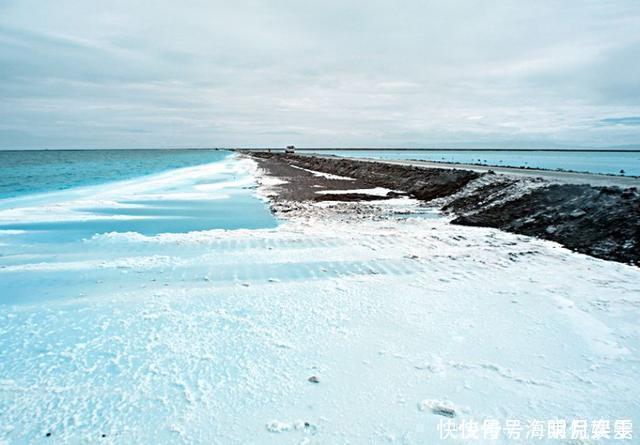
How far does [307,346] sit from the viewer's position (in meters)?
4.43

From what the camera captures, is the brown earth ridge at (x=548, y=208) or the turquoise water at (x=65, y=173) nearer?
the brown earth ridge at (x=548, y=208)

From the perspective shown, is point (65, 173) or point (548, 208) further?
point (65, 173)

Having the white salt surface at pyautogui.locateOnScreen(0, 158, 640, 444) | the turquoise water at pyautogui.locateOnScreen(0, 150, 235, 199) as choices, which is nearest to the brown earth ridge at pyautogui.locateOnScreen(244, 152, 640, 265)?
the white salt surface at pyautogui.locateOnScreen(0, 158, 640, 444)

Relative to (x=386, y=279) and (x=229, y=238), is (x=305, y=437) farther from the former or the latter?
(x=229, y=238)

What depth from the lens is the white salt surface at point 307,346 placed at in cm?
328

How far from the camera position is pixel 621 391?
362 centimetres

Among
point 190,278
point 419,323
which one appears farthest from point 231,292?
point 419,323

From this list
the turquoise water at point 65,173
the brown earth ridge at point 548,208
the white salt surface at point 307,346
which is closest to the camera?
the white salt surface at point 307,346

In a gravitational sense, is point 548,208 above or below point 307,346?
above

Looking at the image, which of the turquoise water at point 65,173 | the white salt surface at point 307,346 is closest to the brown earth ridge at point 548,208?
the white salt surface at point 307,346

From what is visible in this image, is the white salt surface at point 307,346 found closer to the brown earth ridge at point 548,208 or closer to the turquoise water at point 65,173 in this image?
the brown earth ridge at point 548,208

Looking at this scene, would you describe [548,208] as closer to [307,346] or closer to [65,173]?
[307,346]

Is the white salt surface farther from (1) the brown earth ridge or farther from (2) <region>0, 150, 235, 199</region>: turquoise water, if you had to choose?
(2) <region>0, 150, 235, 199</region>: turquoise water

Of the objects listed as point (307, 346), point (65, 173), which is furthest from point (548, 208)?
point (65, 173)
